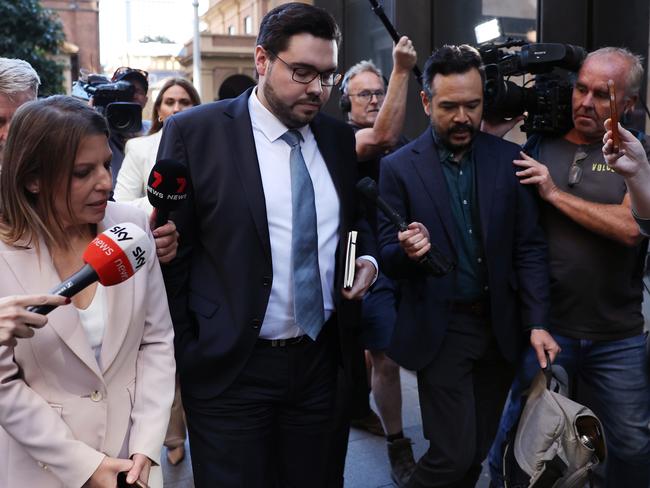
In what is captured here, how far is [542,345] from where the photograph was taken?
3059 mm

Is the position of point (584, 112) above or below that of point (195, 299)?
above

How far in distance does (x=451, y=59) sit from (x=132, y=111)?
223 cm

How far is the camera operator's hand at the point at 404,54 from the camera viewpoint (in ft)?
11.5

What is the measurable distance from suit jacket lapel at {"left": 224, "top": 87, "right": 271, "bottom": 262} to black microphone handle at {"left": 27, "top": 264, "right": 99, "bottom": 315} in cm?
82

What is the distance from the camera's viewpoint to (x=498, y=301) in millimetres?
3109

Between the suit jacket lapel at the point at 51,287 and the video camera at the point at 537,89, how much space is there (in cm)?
215

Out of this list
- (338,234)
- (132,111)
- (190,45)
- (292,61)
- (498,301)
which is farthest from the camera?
(190,45)

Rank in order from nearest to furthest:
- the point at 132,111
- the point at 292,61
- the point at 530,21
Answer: the point at 292,61 < the point at 132,111 < the point at 530,21

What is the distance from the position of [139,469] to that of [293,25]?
1.57 m

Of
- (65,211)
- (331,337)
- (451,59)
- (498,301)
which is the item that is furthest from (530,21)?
(65,211)

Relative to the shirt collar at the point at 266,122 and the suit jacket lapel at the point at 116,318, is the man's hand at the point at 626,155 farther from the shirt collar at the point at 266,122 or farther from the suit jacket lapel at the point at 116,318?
the suit jacket lapel at the point at 116,318

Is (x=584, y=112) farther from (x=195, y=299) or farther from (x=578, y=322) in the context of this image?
(x=195, y=299)

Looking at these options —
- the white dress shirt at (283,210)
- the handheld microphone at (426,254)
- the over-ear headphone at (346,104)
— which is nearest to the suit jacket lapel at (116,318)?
the white dress shirt at (283,210)

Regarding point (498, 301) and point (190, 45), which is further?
point (190, 45)
